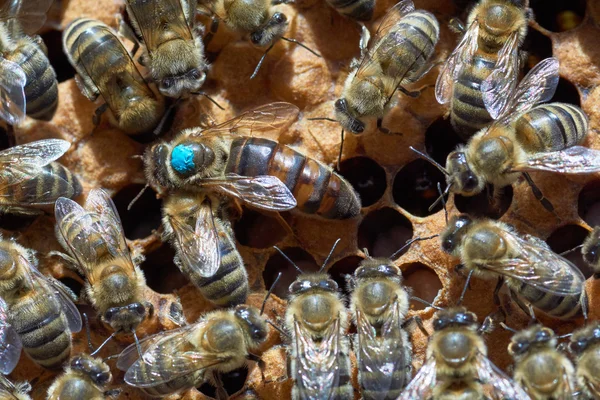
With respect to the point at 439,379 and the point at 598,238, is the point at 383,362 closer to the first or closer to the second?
the point at 439,379

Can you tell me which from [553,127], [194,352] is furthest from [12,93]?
[553,127]

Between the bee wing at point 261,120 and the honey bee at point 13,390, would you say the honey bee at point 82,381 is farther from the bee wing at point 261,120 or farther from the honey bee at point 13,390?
the bee wing at point 261,120

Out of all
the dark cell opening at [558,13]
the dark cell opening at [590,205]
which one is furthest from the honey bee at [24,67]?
the dark cell opening at [590,205]

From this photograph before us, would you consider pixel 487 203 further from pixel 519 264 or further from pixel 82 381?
pixel 82 381

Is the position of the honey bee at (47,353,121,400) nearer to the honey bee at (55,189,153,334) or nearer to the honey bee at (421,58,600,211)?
the honey bee at (55,189,153,334)

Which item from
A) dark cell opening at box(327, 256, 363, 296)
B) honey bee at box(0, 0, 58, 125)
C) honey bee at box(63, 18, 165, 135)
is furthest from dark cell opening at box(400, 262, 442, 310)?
honey bee at box(0, 0, 58, 125)

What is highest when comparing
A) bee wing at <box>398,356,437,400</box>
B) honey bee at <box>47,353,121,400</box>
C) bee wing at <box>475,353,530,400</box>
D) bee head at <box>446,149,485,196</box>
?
bee head at <box>446,149,485,196</box>
